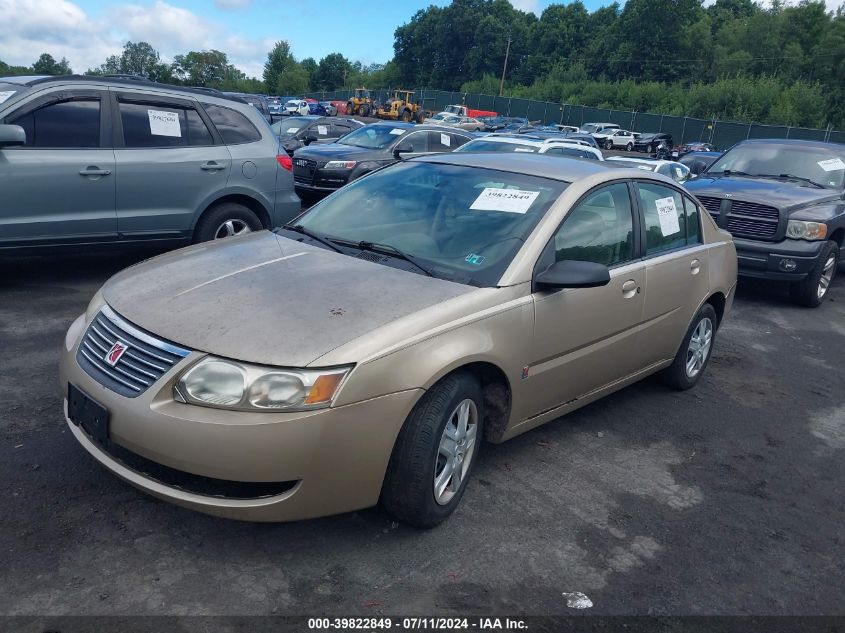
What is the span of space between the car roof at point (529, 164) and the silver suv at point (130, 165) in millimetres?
3057

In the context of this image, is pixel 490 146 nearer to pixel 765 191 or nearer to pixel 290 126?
pixel 765 191

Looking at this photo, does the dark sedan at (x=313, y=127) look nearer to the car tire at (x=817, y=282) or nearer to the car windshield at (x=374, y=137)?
the car windshield at (x=374, y=137)

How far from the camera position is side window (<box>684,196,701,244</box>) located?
204 inches

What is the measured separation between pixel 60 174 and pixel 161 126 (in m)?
1.09

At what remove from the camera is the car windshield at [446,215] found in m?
3.77

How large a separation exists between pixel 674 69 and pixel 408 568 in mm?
101002

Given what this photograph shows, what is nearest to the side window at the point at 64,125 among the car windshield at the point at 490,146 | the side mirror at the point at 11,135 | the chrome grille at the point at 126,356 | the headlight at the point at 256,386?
the side mirror at the point at 11,135

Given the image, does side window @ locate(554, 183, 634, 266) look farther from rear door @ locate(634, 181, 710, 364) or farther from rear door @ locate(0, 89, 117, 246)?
rear door @ locate(0, 89, 117, 246)

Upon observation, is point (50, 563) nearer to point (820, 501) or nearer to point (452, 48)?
point (820, 501)

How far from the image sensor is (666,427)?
15.9 feet

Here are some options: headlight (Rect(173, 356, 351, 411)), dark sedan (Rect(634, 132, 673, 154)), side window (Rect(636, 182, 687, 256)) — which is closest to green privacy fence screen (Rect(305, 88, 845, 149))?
dark sedan (Rect(634, 132, 673, 154))

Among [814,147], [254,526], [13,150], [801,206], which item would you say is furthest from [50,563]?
[814,147]

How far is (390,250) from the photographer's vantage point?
3.90 meters

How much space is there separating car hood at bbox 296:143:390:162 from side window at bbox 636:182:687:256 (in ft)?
28.2
